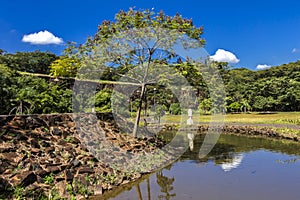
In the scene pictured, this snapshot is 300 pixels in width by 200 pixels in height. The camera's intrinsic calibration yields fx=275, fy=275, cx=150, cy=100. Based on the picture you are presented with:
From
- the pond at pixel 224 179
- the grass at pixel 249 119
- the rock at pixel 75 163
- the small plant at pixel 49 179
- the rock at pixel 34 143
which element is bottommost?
the pond at pixel 224 179

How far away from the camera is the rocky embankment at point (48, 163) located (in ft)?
16.6

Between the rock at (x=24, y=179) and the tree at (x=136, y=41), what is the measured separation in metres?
4.39

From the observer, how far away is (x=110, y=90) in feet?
49.7

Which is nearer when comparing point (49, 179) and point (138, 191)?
point (49, 179)

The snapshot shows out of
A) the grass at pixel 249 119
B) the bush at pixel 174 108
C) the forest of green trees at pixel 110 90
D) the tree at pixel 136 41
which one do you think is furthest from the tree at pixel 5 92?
the bush at pixel 174 108

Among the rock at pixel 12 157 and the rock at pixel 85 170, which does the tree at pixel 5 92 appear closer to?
the rock at pixel 12 157

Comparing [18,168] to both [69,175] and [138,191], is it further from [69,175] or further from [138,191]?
[138,191]

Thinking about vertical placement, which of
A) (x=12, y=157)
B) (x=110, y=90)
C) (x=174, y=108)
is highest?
(x=110, y=90)

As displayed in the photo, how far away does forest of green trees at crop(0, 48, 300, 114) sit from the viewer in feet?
31.4

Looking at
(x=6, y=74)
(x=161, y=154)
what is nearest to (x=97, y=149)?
(x=161, y=154)

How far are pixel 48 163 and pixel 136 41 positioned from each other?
15.3 feet

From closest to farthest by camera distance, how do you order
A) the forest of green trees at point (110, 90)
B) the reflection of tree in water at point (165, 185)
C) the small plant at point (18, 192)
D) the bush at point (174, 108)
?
the small plant at point (18, 192) < the reflection of tree in water at point (165, 185) < the forest of green trees at point (110, 90) < the bush at point (174, 108)

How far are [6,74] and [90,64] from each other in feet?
10.0

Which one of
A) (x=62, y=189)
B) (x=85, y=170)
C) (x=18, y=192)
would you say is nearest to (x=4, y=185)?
(x=18, y=192)
